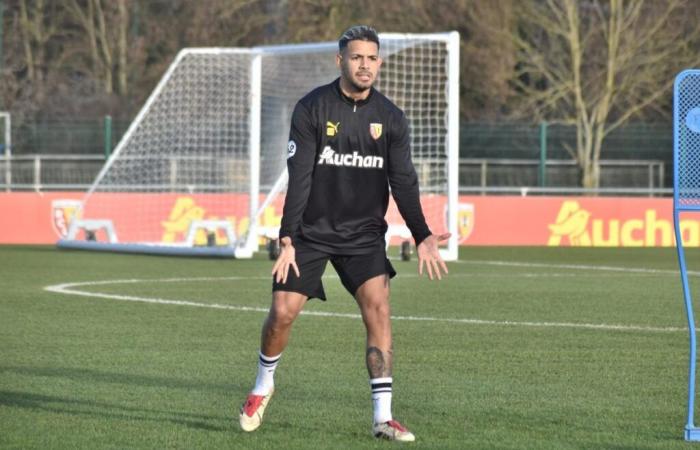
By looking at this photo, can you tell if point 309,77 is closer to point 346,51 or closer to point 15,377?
point 15,377

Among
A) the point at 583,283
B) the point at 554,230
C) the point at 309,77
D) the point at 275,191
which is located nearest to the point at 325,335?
the point at 583,283

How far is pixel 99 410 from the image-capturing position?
29.5 ft

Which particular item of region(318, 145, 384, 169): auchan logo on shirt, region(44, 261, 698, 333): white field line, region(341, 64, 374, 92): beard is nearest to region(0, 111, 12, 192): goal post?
region(44, 261, 698, 333): white field line

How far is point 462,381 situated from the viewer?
10.2 meters

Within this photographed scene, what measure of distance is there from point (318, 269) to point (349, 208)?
35cm

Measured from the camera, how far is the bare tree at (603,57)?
1515 inches

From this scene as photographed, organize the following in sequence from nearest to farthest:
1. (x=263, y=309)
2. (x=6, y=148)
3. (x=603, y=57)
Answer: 1. (x=263, y=309)
2. (x=6, y=148)
3. (x=603, y=57)

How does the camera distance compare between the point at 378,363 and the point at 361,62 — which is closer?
the point at 361,62

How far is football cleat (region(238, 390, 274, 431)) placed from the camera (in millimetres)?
8242

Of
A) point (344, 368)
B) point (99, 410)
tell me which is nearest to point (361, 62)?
point (99, 410)

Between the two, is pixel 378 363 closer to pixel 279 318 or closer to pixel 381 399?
pixel 381 399

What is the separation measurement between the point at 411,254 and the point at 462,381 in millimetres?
14433

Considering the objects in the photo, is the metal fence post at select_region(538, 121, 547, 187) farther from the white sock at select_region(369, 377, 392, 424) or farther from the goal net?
the white sock at select_region(369, 377, 392, 424)

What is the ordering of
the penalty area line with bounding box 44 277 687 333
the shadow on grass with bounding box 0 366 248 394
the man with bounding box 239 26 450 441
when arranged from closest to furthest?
the man with bounding box 239 26 450 441 → the shadow on grass with bounding box 0 366 248 394 → the penalty area line with bounding box 44 277 687 333
